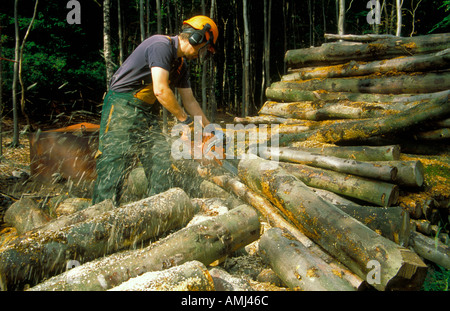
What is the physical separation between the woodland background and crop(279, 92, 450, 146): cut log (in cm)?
532

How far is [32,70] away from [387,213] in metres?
11.3

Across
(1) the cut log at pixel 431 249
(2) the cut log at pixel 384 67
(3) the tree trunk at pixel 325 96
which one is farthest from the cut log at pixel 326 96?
(1) the cut log at pixel 431 249

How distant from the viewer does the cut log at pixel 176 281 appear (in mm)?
1384

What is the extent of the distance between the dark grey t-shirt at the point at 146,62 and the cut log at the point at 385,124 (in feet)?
6.60

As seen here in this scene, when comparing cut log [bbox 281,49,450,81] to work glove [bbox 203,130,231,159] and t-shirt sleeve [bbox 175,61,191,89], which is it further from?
work glove [bbox 203,130,231,159]

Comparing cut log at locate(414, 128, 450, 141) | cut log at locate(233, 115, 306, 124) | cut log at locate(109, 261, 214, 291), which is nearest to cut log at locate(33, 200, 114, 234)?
cut log at locate(109, 261, 214, 291)

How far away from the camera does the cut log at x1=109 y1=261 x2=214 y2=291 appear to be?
1.38 m

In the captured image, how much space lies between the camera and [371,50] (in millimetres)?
4426

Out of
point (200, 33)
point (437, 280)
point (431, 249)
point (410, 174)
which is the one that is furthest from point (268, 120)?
point (437, 280)

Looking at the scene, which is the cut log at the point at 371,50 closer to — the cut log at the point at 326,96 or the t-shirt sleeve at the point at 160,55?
the cut log at the point at 326,96

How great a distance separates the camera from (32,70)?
370 inches

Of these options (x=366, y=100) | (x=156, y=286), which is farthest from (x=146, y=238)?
(x=366, y=100)

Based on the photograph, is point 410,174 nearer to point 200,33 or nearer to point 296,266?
point 296,266

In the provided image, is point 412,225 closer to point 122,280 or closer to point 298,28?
point 122,280
